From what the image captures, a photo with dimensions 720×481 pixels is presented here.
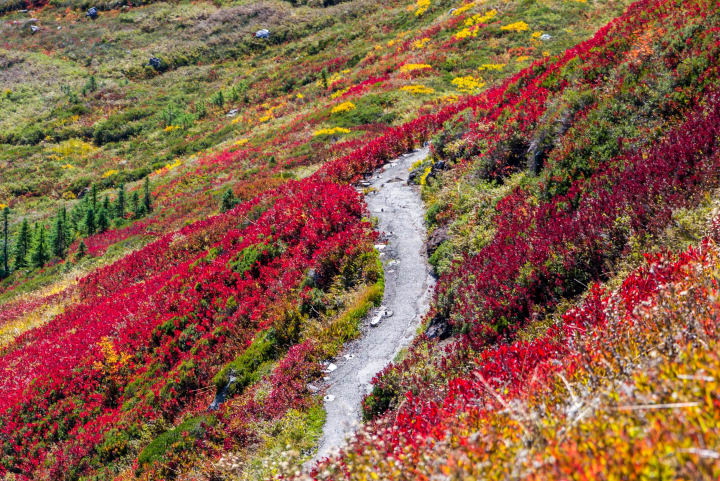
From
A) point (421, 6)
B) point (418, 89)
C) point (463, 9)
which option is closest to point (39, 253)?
point (418, 89)

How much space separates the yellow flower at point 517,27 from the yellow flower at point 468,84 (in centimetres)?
1079

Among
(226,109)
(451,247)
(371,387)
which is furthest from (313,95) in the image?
(371,387)

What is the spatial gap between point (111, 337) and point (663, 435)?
16302mm

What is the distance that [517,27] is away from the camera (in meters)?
42.4

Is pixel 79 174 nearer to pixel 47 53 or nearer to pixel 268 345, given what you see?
pixel 47 53

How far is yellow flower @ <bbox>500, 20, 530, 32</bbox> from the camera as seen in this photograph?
1654 inches

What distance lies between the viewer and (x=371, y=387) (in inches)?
336

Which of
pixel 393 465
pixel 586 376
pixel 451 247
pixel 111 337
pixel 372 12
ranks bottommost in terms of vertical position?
pixel 111 337

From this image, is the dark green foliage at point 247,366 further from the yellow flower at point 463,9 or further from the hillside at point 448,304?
the yellow flower at point 463,9

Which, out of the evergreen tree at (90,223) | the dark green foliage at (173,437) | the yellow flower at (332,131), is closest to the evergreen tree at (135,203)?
the evergreen tree at (90,223)

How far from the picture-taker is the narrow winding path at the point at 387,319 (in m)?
8.22

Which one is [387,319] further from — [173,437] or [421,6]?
[421,6]

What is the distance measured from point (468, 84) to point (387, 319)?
29626 millimetres

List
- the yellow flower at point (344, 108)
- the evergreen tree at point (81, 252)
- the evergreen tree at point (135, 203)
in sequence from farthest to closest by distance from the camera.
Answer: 1. the evergreen tree at point (135, 203)
2. the yellow flower at point (344, 108)
3. the evergreen tree at point (81, 252)
